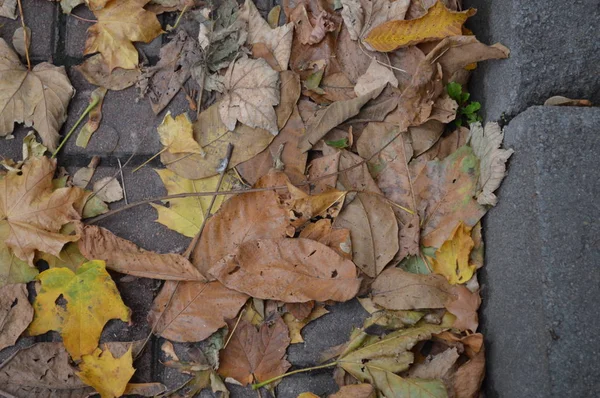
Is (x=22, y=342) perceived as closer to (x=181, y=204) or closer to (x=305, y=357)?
(x=181, y=204)

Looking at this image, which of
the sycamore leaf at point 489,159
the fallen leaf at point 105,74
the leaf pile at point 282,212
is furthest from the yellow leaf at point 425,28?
the fallen leaf at point 105,74

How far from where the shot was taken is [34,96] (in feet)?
6.09

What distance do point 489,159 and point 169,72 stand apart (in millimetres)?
1067

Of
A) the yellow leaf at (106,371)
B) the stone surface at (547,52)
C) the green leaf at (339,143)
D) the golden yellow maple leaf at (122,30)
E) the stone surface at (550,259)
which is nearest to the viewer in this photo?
the stone surface at (550,259)

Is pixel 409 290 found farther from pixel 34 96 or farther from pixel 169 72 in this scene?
pixel 34 96

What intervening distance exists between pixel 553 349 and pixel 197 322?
98 cm

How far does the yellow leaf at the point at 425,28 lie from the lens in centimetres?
172

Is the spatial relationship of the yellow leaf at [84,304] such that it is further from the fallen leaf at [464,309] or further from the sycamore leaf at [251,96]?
the fallen leaf at [464,309]

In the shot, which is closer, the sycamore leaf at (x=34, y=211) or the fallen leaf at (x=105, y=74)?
the sycamore leaf at (x=34, y=211)

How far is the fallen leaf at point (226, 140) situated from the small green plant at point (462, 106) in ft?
1.59

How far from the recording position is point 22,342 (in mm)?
1757

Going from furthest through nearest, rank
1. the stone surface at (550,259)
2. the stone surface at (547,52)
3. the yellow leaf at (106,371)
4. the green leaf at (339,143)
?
the green leaf at (339,143), the yellow leaf at (106,371), the stone surface at (547,52), the stone surface at (550,259)

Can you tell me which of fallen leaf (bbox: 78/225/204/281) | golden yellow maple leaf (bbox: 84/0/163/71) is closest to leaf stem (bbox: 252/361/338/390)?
fallen leaf (bbox: 78/225/204/281)

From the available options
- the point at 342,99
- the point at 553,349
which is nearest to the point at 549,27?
the point at 342,99
